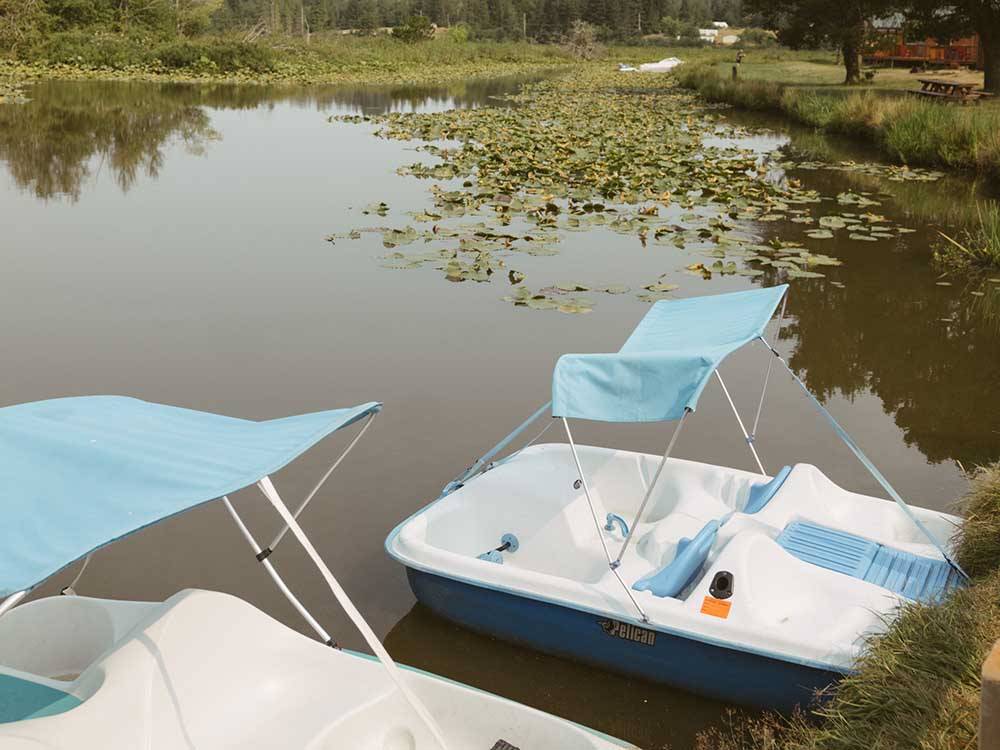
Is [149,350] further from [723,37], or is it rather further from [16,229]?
[723,37]

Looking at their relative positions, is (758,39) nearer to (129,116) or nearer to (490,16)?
(490,16)

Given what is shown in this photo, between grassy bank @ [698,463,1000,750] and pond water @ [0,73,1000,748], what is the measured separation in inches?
30.7

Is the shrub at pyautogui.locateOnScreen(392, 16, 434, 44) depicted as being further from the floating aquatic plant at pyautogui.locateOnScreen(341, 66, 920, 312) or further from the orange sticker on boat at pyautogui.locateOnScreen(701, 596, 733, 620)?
the orange sticker on boat at pyautogui.locateOnScreen(701, 596, 733, 620)

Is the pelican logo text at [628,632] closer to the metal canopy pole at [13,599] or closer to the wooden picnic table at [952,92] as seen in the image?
the metal canopy pole at [13,599]

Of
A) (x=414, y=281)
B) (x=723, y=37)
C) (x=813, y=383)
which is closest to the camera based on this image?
(x=813, y=383)

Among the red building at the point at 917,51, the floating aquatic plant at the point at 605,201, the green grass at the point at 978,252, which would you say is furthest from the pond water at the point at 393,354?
the red building at the point at 917,51

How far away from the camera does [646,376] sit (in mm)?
5156

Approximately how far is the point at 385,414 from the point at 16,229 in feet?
30.2

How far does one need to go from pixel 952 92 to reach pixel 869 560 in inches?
943

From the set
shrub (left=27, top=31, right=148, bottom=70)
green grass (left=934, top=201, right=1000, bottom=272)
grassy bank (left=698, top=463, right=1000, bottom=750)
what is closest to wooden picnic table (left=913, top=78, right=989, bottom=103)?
green grass (left=934, top=201, right=1000, bottom=272)

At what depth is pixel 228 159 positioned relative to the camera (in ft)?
70.9

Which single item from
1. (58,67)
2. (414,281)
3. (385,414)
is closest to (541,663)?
(385,414)

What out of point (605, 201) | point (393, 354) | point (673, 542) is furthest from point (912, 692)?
point (605, 201)

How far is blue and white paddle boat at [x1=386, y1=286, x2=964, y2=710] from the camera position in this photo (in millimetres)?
4828
